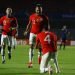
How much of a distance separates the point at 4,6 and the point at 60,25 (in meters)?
6.78

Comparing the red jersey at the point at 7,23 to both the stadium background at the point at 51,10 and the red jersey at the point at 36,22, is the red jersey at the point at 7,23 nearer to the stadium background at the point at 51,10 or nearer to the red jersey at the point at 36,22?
the red jersey at the point at 36,22

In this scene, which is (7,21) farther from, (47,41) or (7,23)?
(47,41)

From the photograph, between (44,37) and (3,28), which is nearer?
(44,37)

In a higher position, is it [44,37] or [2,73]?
[44,37]

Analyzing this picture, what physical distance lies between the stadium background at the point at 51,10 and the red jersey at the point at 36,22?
35.0m

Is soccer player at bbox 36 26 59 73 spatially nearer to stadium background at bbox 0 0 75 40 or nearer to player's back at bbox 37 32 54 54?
player's back at bbox 37 32 54 54

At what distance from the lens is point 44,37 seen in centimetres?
1622

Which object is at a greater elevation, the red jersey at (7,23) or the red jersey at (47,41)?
the red jersey at (7,23)

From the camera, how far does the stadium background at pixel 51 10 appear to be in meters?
56.9

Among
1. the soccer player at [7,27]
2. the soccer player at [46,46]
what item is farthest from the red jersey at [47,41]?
the soccer player at [7,27]

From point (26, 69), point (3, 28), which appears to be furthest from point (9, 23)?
point (26, 69)

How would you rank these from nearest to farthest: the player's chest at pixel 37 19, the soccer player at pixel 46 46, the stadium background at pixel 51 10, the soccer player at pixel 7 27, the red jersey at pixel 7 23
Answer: the soccer player at pixel 46 46 → the player's chest at pixel 37 19 → the soccer player at pixel 7 27 → the red jersey at pixel 7 23 → the stadium background at pixel 51 10

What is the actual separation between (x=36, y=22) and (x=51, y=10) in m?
38.2

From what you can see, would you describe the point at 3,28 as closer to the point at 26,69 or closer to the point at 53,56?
the point at 26,69
